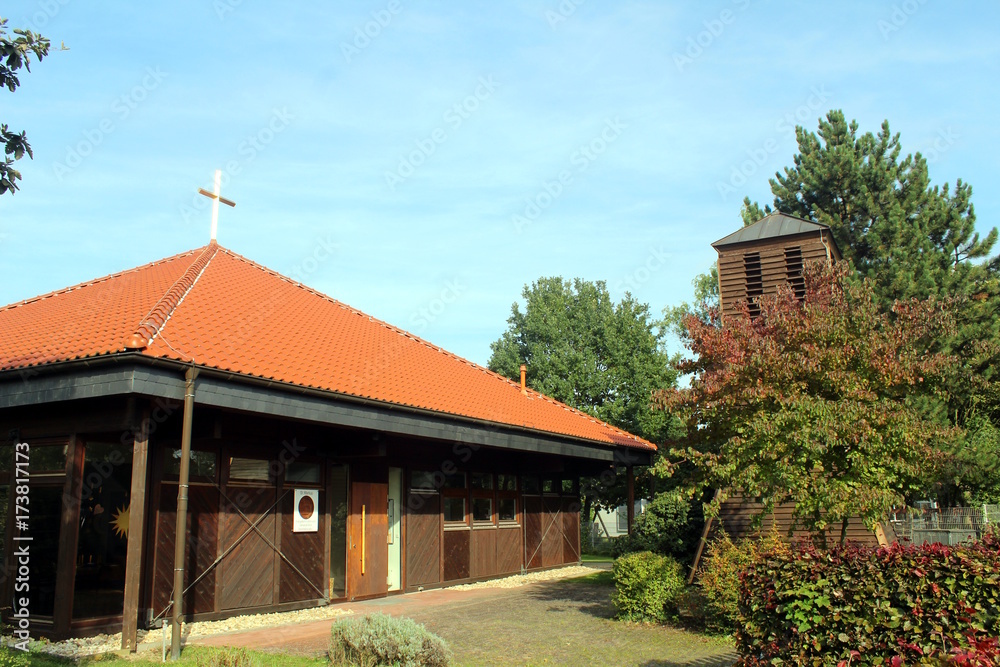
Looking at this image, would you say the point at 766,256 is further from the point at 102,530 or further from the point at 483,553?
the point at 102,530

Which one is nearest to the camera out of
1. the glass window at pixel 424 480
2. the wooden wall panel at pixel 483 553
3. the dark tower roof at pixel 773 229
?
the glass window at pixel 424 480

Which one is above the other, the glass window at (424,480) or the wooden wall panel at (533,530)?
the glass window at (424,480)

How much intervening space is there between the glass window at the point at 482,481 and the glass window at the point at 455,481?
379mm

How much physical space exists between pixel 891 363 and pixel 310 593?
894cm

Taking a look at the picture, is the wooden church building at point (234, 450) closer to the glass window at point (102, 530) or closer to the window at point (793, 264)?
the glass window at point (102, 530)

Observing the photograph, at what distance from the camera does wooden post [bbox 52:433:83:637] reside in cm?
912

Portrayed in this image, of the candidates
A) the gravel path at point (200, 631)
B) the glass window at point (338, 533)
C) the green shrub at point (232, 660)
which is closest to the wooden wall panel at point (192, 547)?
the gravel path at point (200, 631)

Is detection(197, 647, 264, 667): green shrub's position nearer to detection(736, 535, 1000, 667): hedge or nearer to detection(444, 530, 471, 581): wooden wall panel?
detection(736, 535, 1000, 667): hedge

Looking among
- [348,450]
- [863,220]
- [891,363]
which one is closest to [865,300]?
[891,363]

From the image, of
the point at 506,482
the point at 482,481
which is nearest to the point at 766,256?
the point at 506,482

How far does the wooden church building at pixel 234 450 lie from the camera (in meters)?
9.23

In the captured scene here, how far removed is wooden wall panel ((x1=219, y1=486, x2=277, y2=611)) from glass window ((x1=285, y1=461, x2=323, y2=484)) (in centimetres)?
42

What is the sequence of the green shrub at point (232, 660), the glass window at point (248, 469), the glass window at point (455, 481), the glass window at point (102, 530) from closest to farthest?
the green shrub at point (232, 660)
the glass window at point (102, 530)
the glass window at point (248, 469)
the glass window at point (455, 481)

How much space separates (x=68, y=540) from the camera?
30.4 ft
